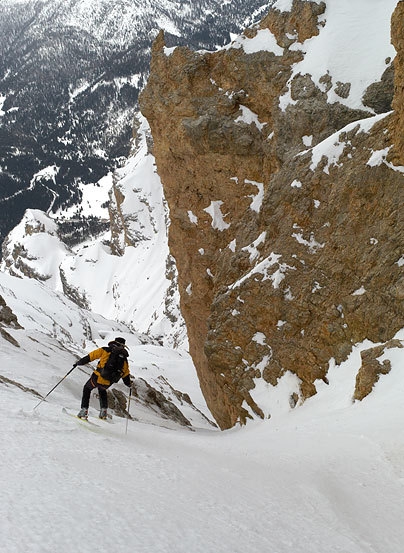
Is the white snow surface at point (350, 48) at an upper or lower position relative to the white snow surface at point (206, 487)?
upper

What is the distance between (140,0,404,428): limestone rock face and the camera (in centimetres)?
1461

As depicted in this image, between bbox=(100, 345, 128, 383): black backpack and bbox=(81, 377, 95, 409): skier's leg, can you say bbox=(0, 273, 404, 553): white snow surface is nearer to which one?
bbox=(81, 377, 95, 409): skier's leg

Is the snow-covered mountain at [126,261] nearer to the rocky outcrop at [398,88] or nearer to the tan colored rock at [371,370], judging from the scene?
the rocky outcrop at [398,88]

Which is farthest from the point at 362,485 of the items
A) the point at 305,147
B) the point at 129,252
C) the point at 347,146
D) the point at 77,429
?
the point at 129,252

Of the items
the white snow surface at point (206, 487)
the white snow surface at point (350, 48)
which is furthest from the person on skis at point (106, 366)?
the white snow surface at point (350, 48)

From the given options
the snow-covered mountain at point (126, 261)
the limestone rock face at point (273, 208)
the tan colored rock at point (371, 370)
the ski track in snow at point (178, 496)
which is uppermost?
the snow-covered mountain at point (126, 261)

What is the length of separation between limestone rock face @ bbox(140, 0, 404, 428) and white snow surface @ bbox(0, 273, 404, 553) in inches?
138

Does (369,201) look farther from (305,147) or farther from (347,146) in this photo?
(305,147)

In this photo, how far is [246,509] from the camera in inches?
192

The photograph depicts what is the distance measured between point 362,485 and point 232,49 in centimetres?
2192

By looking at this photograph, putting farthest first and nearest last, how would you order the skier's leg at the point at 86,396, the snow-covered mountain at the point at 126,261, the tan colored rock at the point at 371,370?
the snow-covered mountain at the point at 126,261 < the tan colored rock at the point at 371,370 < the skier's leg at the point at 86,396

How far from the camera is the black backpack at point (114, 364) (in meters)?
10.2

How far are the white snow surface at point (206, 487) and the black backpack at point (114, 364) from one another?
114 centimetres

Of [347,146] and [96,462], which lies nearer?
[96,462]
